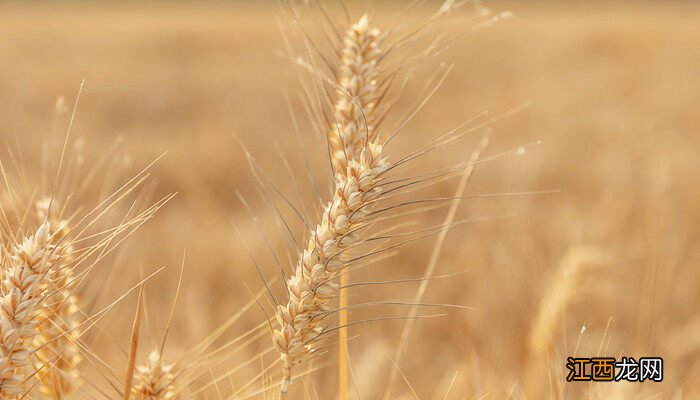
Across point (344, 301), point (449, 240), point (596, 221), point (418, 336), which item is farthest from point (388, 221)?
point (344, 301)

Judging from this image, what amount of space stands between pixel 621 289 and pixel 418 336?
26.7 inches

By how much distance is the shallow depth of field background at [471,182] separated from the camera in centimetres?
172

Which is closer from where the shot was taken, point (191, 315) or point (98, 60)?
point (191, 315)

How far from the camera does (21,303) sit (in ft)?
2.12

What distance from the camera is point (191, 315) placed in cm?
183

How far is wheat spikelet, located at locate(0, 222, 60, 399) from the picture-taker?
637 millimetres

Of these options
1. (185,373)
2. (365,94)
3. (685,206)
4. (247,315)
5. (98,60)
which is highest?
(98,60)

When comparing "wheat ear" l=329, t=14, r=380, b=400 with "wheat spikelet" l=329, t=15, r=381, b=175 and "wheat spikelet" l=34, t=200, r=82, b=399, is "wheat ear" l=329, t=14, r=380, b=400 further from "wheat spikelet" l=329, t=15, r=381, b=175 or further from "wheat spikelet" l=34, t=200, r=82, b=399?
"wheat spikelet" l=34, t=200, r=82, b=399

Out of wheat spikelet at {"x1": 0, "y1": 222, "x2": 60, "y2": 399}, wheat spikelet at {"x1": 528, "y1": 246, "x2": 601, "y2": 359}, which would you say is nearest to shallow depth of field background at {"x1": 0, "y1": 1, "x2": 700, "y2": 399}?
wheat spikelet at {"x1": 528, "y1": 246, "x2": 601, "y2": 359}

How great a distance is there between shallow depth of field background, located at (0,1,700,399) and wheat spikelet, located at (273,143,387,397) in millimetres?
230

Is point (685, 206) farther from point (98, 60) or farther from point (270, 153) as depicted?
point (98, 60)

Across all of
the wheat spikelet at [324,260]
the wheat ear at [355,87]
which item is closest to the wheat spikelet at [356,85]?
the wheat ear at [355,87]

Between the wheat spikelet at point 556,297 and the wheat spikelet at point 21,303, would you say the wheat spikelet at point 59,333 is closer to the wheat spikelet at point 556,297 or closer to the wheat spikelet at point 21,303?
the wheat spikelet at point 21,303

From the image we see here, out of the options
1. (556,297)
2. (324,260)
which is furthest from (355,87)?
(556,297)
